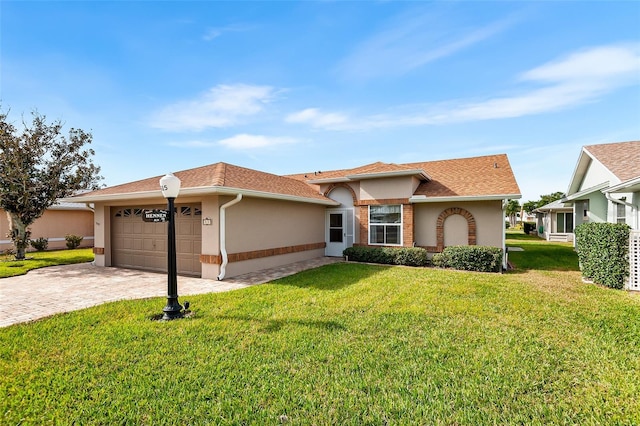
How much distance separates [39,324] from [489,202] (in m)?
13.8

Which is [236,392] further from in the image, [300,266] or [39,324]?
[300,266]

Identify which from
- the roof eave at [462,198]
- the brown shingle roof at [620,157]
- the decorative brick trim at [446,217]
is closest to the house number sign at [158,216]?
the roof eave at [462,198]

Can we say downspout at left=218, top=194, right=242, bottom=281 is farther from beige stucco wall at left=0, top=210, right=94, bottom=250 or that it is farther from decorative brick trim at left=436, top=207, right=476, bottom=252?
beige stucco wall at left=0, top=210, right=94, bottom=250

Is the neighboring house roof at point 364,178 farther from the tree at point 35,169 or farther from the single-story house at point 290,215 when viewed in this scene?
the tree at point 35,169

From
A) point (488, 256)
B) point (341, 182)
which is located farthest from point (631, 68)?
point (341, 182)

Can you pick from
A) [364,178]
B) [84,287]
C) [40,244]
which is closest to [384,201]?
[364,178]

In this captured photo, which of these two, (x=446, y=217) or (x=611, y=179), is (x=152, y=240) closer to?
(x=446, y=217)

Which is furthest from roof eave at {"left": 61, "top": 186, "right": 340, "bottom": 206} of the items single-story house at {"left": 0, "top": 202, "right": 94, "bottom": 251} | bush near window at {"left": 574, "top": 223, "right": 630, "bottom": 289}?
bush near window at {"left": 574, "top": 223, "right": 630, "bottom": 289}

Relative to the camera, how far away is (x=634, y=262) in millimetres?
7816

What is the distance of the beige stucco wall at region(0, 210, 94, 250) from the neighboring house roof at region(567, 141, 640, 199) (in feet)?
94.6

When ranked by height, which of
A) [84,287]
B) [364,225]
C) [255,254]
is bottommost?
[84,287]

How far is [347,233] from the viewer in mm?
14648

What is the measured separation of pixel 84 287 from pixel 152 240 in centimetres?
292

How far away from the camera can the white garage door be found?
10070mm
